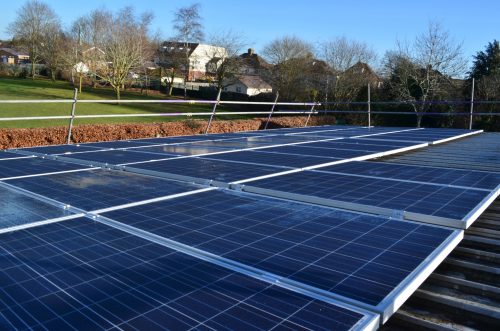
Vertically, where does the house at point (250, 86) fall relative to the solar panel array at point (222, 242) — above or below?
above

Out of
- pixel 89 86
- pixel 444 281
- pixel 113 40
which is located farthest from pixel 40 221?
pixel 89 86

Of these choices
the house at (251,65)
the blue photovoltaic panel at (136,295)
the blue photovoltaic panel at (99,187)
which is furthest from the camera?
the house at (251,65)

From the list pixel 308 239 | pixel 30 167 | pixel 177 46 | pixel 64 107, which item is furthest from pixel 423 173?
pixel 177 46

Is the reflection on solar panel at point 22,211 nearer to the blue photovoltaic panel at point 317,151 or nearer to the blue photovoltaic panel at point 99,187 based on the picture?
the blue photovoltaic panel at point 99,187

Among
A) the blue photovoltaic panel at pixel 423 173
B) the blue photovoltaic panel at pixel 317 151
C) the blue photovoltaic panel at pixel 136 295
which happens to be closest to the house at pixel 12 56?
the blue photovoltaic panel at pixel 317 151

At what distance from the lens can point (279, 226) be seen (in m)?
3.22

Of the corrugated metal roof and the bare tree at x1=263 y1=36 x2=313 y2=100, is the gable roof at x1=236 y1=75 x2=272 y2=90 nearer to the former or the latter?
the bare tree at x1=263 y1=36 x2=313 y2=100

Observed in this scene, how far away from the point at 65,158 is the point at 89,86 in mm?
55583

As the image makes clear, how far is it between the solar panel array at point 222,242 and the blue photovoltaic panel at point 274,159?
1.61 feet

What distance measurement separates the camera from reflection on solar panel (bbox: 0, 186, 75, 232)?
3215mm

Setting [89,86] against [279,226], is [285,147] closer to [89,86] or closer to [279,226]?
[279,226]

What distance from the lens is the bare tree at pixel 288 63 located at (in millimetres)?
42250

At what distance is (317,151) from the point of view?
25.3 feet

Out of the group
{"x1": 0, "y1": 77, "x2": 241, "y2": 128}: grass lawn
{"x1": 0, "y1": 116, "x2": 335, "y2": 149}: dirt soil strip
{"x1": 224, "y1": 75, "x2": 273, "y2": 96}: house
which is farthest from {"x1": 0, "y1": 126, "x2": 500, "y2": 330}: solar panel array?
{"x1": 224, "y1": 75, "x2": 273, "y2": 96}: house
